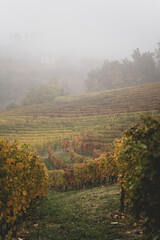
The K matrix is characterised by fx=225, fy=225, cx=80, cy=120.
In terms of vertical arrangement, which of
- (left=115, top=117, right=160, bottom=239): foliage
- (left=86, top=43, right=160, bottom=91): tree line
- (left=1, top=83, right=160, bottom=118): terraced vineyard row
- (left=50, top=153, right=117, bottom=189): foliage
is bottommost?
(left=50, top=153, right=117, bottom=189): foliage

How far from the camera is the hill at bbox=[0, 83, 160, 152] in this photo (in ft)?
137

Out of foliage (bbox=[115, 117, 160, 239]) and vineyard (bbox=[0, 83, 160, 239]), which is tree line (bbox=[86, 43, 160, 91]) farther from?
foliage (bbox=[115, 117, 160, 239])

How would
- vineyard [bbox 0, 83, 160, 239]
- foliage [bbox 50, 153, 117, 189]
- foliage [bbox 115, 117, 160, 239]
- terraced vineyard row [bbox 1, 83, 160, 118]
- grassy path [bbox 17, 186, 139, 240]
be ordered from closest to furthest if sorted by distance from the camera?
foliage [bbox 115, 117, 160, 239]
vineyard [bbox 0, 83, 160, 239]
grassy path [bbox 17, 186, 139, 240]
foliage [bbox 50, 153, 117, 189]
terraced vineyard row [bbox 1, 83, 160, 118]

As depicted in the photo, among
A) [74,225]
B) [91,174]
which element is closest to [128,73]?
[91,174]

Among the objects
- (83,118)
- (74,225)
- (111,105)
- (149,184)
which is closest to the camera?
(149,184)

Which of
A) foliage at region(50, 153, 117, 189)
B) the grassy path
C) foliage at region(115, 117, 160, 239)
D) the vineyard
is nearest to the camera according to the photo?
foliage at region(115, 117, 160, 239)

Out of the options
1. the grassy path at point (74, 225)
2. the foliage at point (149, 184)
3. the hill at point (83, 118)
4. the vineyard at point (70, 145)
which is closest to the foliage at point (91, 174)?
the vineyard at point (70, 145)

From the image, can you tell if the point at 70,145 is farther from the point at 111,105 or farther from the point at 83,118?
the point at 111,105

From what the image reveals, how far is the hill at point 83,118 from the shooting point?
41.9 metres

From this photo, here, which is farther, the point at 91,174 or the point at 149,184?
the point at 91,174

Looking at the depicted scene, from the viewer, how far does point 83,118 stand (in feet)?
187

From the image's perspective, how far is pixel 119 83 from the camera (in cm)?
9350

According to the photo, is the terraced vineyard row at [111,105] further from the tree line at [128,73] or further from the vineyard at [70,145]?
the tree line at [128,73]

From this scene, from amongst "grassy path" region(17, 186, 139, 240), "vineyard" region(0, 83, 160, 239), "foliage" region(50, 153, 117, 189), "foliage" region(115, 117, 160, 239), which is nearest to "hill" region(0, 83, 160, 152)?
"vineyard" region(0, 83, 160, 239)
